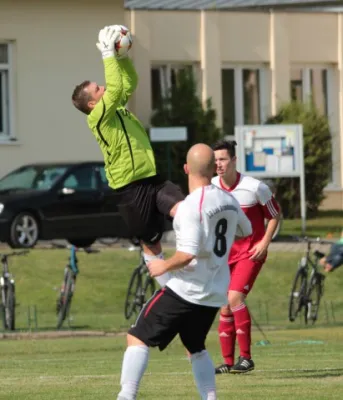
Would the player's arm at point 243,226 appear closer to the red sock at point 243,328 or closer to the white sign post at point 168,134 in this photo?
Result: the red sock at point 243,328

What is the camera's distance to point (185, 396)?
38.0 ft

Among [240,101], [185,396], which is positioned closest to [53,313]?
[185,396]

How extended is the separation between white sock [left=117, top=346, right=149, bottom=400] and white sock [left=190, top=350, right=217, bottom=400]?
0.36 meters

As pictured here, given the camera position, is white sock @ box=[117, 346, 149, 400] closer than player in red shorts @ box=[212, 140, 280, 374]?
Yes

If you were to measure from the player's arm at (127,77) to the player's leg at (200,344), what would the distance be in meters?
3.29

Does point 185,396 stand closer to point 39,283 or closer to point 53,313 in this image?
point 53,313

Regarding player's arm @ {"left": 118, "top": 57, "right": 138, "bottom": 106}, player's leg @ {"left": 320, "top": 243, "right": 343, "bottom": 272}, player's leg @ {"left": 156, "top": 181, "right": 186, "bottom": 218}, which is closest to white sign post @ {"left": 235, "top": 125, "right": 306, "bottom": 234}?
player's arm @ {"left": 118, "top": 57, "right": 138, "bottom": 106}

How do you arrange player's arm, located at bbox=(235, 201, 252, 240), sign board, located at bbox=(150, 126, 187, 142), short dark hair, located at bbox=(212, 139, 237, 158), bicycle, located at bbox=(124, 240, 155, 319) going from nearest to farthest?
player's arm, located at bbox=(235, 201, 252, 240) < short dark hair, located at bbox=(212, 139, 237, 158) < bicycle, located at bbox=(124, 240, 155, 319) < sign board, located at bbox=(150, 126, 187, 142)

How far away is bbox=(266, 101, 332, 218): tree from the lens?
41125 mm

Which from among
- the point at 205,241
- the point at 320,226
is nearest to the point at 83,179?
the point at 320,226

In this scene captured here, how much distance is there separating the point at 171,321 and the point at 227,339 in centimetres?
349

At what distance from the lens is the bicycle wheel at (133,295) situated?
23656mm

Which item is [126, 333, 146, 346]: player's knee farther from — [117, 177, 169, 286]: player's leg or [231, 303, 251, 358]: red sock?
[231, 303, 251, 358]: red sock

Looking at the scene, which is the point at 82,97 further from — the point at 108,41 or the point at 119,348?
the point at 119,348
